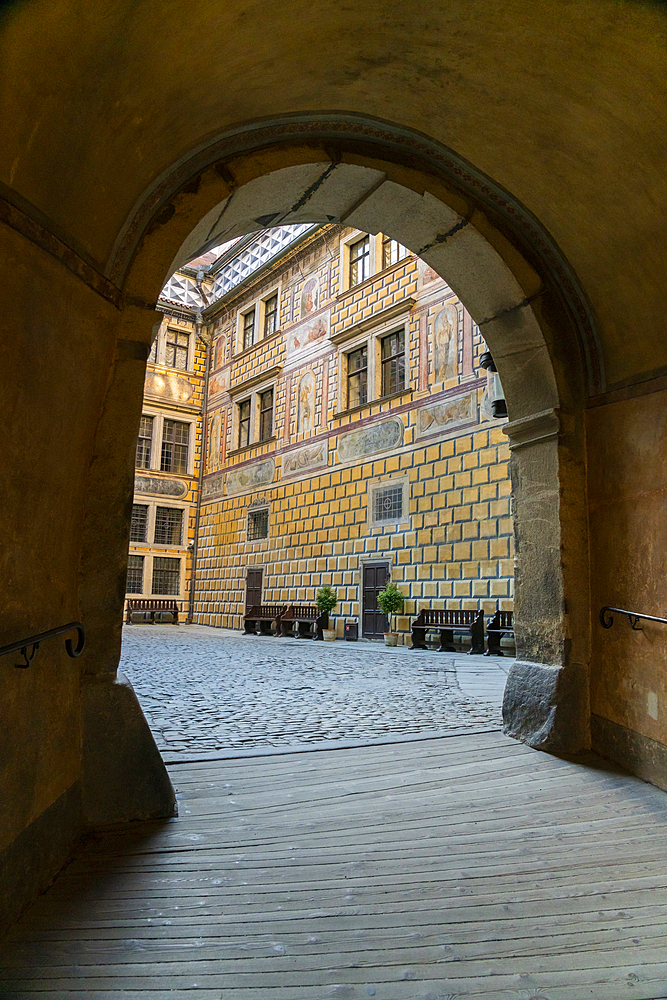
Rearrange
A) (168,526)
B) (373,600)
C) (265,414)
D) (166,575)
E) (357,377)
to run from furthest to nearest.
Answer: (168,526)
(166,575)
(265,414)
(357,377)
(373,600)

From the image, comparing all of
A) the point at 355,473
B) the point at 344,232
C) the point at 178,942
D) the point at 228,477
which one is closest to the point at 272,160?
the point at 178,942

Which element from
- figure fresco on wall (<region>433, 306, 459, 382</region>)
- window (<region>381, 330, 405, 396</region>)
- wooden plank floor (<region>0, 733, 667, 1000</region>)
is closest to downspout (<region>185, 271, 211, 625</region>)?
window (<region>381, 330, 405, 396</region>)

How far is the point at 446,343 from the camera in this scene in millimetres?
12281

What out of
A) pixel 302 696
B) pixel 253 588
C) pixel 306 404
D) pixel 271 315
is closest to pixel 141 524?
pixel 253 588

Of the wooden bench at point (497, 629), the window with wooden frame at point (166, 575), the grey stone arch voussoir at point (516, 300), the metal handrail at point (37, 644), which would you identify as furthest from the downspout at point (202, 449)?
the metal handrail at point (37, 644)

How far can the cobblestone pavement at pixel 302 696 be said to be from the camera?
4.15m

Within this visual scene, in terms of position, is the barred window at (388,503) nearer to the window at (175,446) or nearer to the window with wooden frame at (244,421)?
the window with wooden frame at (244,421)

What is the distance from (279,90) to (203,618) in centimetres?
1816

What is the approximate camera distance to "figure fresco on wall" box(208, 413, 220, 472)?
20.2m

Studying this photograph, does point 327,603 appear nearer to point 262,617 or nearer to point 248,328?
point 262,617

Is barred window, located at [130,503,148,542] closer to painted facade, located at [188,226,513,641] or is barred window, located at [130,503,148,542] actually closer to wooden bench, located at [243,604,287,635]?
painted facade, located at [188,226,513,641]

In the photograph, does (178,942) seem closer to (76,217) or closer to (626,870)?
(626,870)

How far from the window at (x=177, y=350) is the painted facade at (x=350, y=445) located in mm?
1138

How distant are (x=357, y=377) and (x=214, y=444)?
23.3 feet
